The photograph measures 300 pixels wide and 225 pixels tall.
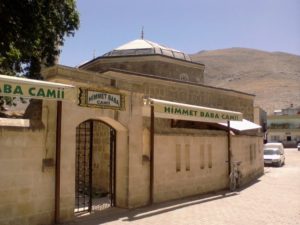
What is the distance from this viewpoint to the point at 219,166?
14.2m

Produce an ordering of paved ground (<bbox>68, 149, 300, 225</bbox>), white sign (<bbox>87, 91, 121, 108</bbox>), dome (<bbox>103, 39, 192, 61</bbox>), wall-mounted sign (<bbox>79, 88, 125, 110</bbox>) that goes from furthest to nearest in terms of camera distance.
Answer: dome (<bbox>103, 39, 192, 61</bbox>)
white sign (<bbox>87, 91, 121, 108</bbox>)
wall-mounted sign (<bbox>79, 88, 125, 110</bbox>)
paved ground (<bbox>68, 149, 300, 225</bbox>)

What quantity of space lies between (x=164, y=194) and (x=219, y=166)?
3716mm

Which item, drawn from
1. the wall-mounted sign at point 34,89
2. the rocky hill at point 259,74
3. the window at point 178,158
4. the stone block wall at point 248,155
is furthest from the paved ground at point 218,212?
the rocky hill at point 259,74

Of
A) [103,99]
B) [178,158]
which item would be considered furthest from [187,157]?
[103,99]

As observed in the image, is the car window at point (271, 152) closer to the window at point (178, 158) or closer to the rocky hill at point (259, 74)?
the window at point (178, 158)

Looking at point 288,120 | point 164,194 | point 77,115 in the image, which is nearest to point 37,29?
point 77,115

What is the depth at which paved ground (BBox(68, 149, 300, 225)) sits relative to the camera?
28.4 ft

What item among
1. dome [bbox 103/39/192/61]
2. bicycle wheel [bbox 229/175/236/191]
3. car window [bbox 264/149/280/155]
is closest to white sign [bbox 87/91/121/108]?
bicycle wheel [bbox 229/175/236/191]

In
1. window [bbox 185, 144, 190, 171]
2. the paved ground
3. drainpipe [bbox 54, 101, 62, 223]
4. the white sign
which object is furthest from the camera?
window [bbox 185, 144, 190, 171]

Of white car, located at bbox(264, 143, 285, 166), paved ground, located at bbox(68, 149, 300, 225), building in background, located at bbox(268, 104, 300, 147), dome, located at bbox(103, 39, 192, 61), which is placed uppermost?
dome, located at bbox(103, 39, 192, 61)

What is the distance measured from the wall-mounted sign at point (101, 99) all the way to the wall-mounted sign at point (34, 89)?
0.56m

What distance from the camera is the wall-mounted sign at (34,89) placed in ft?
22.9

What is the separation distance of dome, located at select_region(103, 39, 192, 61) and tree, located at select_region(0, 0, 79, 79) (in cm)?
603

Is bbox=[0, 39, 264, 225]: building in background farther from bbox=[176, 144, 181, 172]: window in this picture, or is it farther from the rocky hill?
the rocky hill
